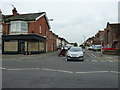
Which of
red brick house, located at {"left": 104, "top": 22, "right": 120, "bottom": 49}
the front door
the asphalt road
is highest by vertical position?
red brick house, located at {"left": 104, "top": 22, "right": 120, "bottom": 49}

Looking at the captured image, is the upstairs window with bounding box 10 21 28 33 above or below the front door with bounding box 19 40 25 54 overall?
above

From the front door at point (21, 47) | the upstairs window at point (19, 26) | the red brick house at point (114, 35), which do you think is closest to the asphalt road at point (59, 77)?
the front door at point (21, 47)

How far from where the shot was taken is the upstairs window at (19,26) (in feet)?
89.6

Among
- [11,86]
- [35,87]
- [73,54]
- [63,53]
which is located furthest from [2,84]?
[63,53]

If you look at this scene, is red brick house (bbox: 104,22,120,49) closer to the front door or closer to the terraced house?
the terraced house

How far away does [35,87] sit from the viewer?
18.7 feet

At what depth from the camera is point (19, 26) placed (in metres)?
27.3

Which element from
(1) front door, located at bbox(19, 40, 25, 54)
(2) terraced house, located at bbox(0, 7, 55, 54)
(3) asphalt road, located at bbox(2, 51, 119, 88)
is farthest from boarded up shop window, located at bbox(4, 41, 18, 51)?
(3) asphalt road, located at bbox(2, 51, 119, 88)

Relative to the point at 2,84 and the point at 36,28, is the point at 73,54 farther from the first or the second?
the point at 36,28

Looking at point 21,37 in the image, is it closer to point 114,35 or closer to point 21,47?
point 21,47

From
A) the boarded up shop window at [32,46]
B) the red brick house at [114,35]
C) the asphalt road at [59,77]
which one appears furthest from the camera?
the red brick house at [114,35]

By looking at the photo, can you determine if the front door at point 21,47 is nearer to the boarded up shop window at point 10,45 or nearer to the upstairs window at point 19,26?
the boarded up shop window at point 10,45

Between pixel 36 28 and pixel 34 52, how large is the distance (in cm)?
478

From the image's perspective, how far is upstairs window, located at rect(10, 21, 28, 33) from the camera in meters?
27.3
